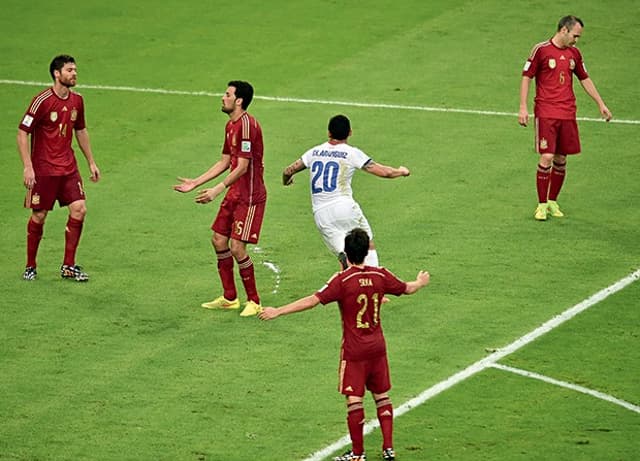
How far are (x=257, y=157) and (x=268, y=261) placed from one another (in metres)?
2.30

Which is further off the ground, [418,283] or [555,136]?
[418,283]

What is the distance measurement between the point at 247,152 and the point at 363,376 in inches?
176

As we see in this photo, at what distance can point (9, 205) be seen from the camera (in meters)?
20.2

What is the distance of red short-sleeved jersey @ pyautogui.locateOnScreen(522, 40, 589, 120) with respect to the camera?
1950 centimetres

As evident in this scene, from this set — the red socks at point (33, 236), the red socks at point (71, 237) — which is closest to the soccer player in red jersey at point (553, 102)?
the red socks at point (71, 237)

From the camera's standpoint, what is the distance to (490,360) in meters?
14.9

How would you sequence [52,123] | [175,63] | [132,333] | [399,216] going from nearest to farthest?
1. [132,333]
2. [52,123]
3. [399,216]
4. [175,63]

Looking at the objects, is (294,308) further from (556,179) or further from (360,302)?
(556,179)

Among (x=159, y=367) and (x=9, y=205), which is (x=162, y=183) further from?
(x=159, y=367)

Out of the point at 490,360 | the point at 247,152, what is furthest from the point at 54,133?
the point at 490,360

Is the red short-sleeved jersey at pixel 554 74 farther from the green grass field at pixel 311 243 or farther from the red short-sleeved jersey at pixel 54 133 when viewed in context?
the red short-sleeved jersey at pixel 54 133

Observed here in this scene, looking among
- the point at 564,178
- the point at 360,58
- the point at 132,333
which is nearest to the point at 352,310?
the point at 132,333

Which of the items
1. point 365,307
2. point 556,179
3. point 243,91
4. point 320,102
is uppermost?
point 243,91

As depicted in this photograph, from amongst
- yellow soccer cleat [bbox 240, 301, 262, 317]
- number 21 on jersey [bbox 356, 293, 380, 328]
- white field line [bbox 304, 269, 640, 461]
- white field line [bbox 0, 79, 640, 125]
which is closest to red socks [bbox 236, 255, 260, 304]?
yellow soccer cleat [bbox 240, 301, 262, 317]
